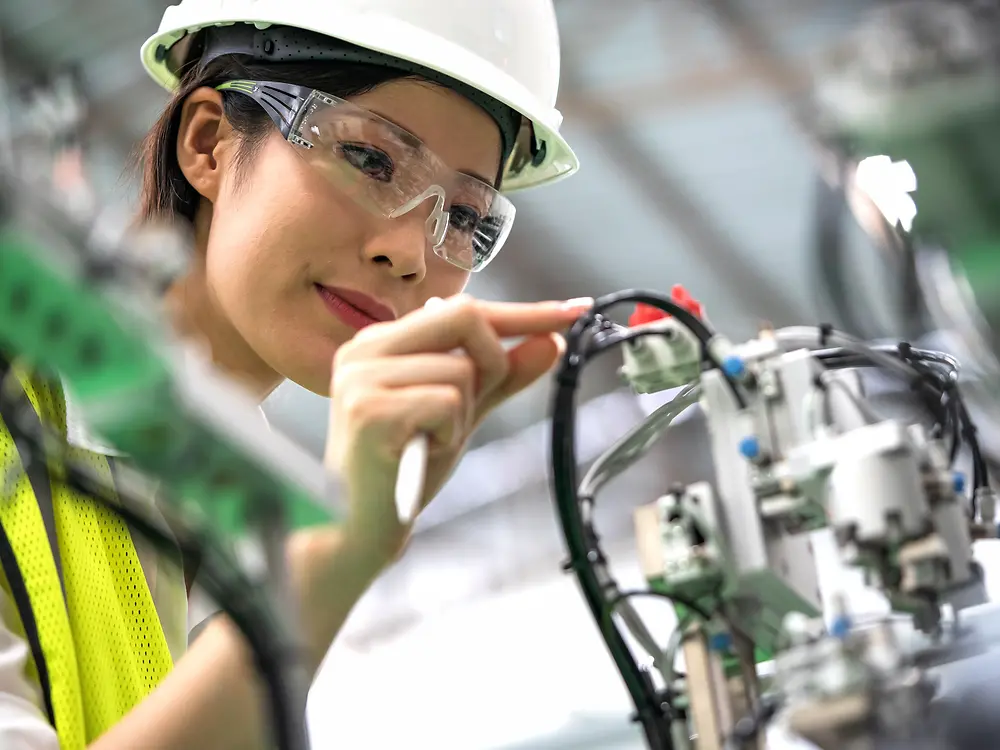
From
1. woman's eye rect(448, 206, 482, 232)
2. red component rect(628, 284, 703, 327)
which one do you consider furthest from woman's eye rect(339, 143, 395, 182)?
red component rect(628, 284, 703, 327)

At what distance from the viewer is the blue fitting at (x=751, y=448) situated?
3.10ft

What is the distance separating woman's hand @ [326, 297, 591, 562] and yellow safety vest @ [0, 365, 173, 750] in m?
0.36

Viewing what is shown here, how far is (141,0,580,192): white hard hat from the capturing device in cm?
132

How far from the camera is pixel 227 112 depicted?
1360mm

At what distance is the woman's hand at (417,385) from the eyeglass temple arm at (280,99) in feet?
1.93

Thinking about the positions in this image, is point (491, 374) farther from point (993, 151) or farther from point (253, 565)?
point (993, 151)

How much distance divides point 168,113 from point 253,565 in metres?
1.00

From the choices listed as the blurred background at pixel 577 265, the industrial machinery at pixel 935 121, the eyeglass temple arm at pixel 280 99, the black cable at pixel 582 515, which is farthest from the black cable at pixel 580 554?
the blurred background at pixel 577 265

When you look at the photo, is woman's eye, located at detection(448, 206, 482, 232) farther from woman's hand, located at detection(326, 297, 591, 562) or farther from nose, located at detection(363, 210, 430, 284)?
woman's hand, located at detection(326, 297, 591, 562)

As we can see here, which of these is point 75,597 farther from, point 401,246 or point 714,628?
point 714,628

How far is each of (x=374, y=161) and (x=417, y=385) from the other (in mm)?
583

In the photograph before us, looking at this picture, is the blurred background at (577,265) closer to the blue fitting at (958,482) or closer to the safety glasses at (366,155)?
the safety glasses at (366,155)

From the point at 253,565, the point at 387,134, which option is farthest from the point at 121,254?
the point at 387,134

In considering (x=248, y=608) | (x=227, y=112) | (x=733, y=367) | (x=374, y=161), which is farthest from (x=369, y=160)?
(x=248, y=608)
